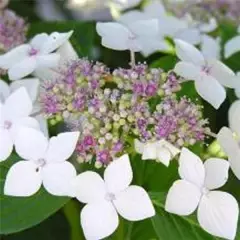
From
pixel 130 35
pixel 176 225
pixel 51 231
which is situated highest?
pixel 130 35

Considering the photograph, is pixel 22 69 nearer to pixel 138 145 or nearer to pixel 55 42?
pixel 55 42

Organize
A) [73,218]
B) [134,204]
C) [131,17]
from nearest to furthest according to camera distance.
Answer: [134,204] < [73,218] < [131,17]

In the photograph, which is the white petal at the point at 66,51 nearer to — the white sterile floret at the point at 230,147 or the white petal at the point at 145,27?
the white petal at the point at 145,27

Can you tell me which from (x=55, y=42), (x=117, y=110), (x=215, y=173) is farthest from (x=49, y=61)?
(x=215, y=173)

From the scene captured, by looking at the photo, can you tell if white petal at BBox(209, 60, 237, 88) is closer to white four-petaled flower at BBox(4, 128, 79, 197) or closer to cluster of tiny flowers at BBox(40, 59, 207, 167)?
cluster of tiny flowers at BBox(40, 59, 207, 167)

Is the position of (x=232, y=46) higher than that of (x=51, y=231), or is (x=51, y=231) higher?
(x=232, y=46)

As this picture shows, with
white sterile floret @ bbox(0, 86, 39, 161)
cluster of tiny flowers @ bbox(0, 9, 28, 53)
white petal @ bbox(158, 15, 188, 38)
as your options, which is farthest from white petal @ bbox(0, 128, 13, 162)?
white petal @ bbox(158, 15, 188, 38)
